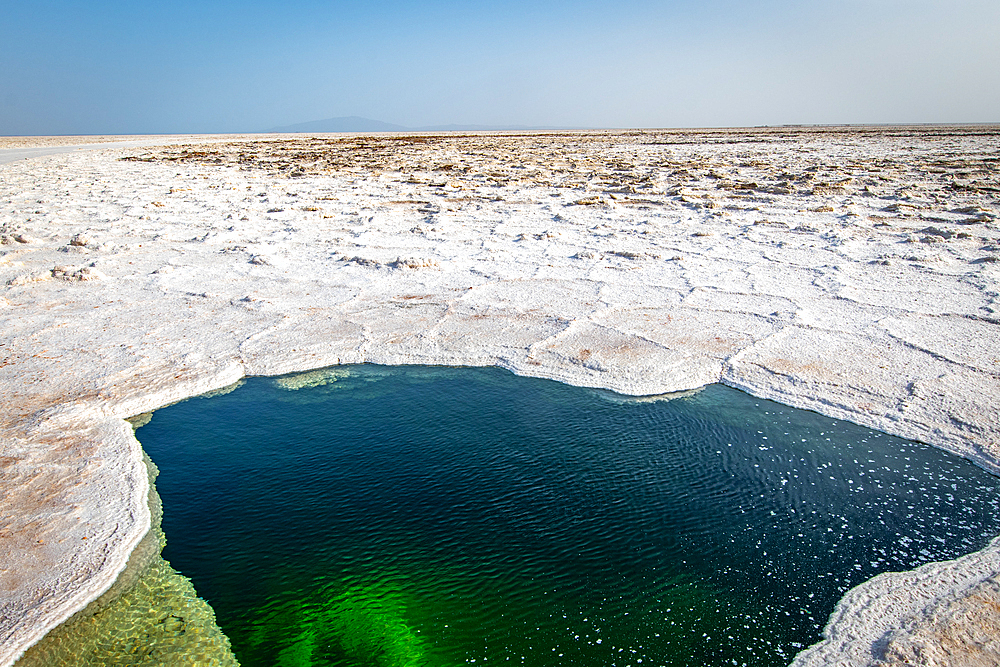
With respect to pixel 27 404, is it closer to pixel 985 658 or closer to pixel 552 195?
pixel 985 658

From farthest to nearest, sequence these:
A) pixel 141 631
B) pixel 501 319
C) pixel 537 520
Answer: pixel 501 319 < pixel 537 520 < pixel 141 631

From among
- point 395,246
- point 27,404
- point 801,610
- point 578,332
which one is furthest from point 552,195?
point 801,610

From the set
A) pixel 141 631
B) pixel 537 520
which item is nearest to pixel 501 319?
pixel 537 520

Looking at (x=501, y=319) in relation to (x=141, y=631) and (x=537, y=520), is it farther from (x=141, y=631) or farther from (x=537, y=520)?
(x=141, y=631)

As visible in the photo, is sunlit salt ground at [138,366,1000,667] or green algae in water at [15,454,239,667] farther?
sunlit salt ground at [138,366,1000,667]

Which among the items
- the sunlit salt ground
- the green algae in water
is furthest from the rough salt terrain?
the sunlit salt ground

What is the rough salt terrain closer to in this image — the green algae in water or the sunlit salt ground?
the green algae in water

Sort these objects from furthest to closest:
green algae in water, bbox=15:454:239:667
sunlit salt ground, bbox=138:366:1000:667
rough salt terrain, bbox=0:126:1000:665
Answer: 1. rough salt terrain, bbox=0:126:1000:665
2. sunlit salt ground, bbox=138:366:1000:667
3. green algae in water, bbox=15:454:239:667
